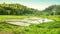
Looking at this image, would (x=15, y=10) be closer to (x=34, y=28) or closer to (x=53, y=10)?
(x=34, y=28)

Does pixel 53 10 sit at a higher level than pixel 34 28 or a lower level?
higher

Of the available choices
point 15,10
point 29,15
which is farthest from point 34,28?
point 15,10

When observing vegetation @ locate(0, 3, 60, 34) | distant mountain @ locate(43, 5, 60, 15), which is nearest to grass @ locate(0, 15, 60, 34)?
vegetation @ locate(0, 3, 60, 34)

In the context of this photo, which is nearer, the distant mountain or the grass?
the grass

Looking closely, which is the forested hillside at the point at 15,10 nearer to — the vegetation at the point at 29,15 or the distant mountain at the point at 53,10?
the vegetation at the point at 29,15

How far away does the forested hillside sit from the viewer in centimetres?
173

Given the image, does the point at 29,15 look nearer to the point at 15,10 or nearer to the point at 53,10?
the point at 15,10

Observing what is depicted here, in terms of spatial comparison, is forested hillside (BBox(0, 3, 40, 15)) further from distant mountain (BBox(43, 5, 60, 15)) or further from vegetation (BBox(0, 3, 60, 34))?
distant mountain (BBox(43, 5, 60, 15))

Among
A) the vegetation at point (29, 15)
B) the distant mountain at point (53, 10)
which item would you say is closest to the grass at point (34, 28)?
the vegetation at point (29, 15)

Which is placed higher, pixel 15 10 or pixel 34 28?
pixel 15 10

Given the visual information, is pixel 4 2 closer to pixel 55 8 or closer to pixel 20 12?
pixel 20 12

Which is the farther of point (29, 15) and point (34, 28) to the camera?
point (29, 15)

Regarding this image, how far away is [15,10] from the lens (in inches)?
69.5

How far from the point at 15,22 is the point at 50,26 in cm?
43
